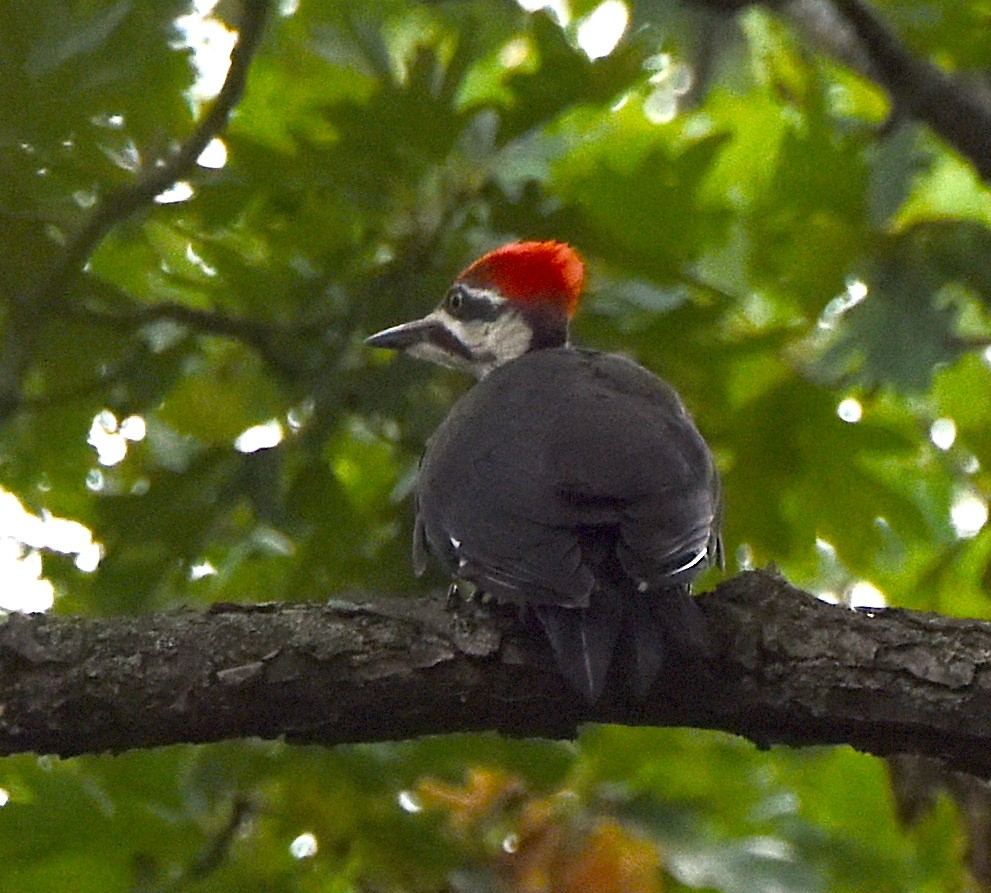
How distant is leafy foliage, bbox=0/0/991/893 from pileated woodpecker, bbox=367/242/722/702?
56 cm

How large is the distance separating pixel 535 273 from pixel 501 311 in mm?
234

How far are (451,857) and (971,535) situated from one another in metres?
Result: 1.78

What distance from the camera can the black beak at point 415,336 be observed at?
171 inches

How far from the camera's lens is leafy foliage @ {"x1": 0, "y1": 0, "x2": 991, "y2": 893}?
3.88 m

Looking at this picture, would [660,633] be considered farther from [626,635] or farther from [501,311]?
[501,311]

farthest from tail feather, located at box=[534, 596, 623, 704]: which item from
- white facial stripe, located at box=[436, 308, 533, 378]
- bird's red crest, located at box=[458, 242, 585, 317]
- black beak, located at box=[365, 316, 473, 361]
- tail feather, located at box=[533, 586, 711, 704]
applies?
white facial stripe, located at box=[436, 308, 533, 378]

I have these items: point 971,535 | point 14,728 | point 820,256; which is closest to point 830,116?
point 820,256

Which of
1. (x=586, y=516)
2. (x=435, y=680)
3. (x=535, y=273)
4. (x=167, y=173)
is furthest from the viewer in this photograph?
(x=535, y=273)

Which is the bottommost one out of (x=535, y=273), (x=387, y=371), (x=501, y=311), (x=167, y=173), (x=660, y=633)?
(x=501, y=311)

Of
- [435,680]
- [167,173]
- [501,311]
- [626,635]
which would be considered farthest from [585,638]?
[501,311]

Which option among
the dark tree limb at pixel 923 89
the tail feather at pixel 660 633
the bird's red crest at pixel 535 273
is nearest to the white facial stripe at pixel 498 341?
the bird's red crest at pixel 535 273

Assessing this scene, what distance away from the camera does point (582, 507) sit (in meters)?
3.01

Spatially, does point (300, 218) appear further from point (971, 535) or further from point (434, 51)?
point (971, 535)

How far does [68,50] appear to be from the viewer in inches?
142
